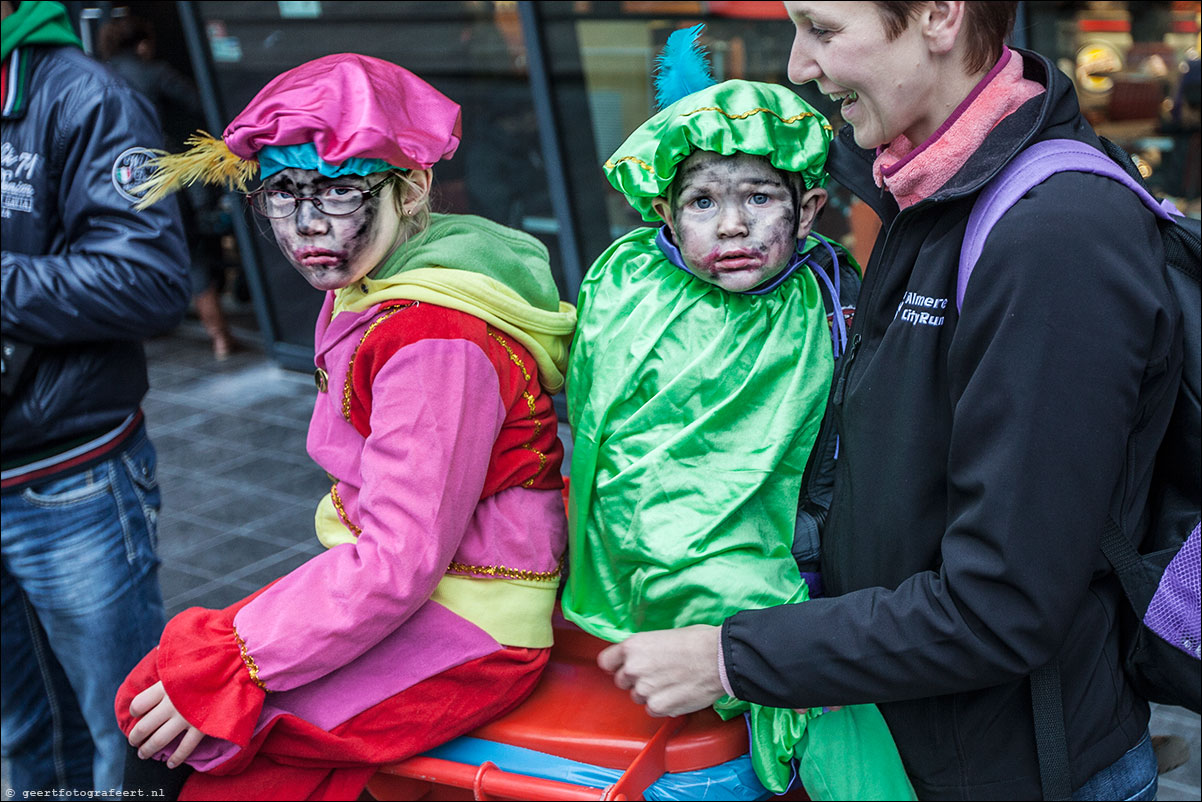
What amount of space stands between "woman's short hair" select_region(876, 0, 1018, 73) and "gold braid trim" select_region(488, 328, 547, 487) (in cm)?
74

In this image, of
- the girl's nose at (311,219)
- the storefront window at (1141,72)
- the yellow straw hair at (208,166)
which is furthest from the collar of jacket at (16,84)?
the storefront window at (1141,72)

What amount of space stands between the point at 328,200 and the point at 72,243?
102 centimetres

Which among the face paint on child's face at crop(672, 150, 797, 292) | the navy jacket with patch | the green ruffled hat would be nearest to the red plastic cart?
the face paint on child's face at crop(672, 150, 797, 292)

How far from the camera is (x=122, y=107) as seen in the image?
238 centimetres

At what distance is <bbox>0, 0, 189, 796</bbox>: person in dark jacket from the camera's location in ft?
7.69

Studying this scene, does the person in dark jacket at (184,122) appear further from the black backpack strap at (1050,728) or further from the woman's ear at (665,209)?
the black backpack strap at (1050,728)

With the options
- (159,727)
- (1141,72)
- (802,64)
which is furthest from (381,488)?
(1141,72)

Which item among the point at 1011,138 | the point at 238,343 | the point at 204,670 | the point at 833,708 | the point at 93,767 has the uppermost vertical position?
the point at 1011,138

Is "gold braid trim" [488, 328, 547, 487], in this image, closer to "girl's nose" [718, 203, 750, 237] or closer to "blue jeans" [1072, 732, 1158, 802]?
"girl's nose" [718, 203, 750, 237]

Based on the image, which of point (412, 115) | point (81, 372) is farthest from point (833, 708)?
point (81, 372)

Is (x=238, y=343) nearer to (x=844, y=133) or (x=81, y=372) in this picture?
(x=81, y=372)

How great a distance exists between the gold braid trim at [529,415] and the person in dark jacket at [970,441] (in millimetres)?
381

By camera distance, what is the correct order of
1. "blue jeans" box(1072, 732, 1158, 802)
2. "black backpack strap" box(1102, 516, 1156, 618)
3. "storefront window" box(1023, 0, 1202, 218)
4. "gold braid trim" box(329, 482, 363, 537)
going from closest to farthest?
1. "black backpack strap" box(1102, 516, 1156, 618)
2. "blue jeans" box(1072, 732, 1158, 802)
3. "gold braid trim" box(329, 482, 363, 537)
4. "storefront window" box(1023, 0, 1202, 218)

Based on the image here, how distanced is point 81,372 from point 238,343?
5552mm
